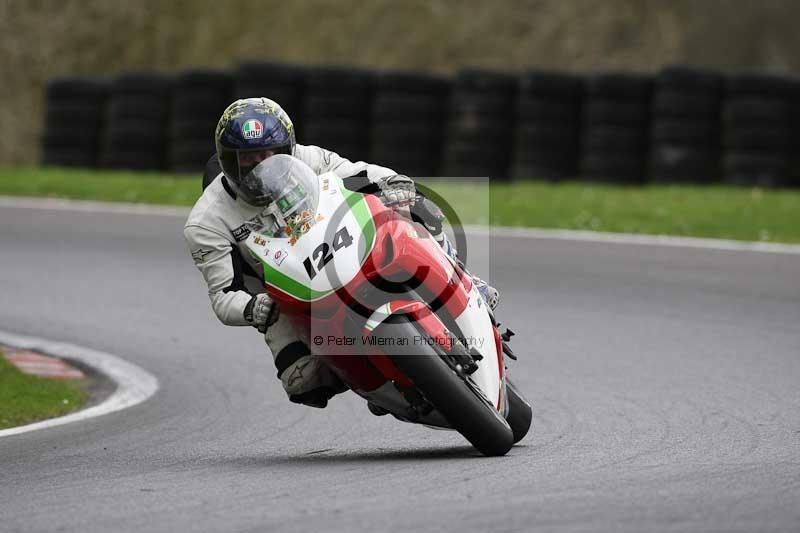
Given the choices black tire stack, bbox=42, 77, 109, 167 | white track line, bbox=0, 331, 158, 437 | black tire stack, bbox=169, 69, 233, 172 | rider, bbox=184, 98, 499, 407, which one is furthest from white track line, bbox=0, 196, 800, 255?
rider, bbox=184, 98, 499, 407

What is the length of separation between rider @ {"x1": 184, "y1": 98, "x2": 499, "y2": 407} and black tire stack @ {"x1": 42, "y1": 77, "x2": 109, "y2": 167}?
1182 cm

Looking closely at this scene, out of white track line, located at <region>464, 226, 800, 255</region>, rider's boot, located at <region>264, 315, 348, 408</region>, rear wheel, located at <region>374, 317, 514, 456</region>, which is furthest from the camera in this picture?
white track line, located at <region>464, 226, 800, 255</region>

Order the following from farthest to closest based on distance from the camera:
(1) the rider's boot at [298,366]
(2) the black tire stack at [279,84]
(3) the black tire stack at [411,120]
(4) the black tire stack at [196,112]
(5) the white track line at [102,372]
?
(4) the black tire stack at [196,112], (2) the black tire stack at [279,84], (3) the black tire stack at [411,120], (5) the white track line at [102,372], (1) the rider's boot at [298,366]

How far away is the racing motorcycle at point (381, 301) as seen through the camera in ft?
16.6

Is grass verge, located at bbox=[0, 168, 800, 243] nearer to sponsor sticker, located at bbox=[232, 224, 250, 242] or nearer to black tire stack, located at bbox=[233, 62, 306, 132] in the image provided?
black tire stack, located at bbox=[233, 62, 306, 132]

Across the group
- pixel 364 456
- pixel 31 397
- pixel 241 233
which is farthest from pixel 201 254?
pixel 31 397

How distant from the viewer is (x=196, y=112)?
16.4 m

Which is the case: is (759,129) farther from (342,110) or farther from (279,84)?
(279,84)

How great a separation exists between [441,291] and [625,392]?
2.25 metres

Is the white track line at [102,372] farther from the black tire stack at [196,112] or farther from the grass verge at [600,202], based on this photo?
the black tire stack at [196,112]

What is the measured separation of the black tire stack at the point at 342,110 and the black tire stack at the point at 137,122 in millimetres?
2078

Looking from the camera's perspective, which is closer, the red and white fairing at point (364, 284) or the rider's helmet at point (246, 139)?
the red and white fairing at point (364, 284)

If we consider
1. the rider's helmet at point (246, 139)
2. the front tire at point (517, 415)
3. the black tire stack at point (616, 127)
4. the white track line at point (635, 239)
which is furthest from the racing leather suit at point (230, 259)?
the black tire stack at point (616, 127)

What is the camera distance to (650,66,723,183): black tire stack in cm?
1437
